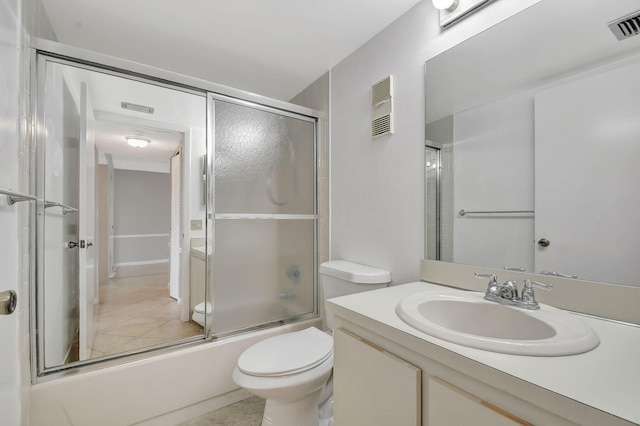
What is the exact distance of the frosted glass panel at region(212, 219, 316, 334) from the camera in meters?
1.82

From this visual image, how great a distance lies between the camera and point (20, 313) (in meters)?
1.13

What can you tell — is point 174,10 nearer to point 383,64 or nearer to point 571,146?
point 383,64

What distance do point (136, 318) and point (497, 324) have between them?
3.33 m

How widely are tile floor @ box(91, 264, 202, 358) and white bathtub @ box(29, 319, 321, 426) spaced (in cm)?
38

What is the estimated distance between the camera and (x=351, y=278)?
1.56 meters

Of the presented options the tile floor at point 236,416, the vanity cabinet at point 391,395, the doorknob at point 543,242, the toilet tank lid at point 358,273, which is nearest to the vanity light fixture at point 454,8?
the doorknob at point 543,242

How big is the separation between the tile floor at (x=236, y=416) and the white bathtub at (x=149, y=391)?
0.11 feet

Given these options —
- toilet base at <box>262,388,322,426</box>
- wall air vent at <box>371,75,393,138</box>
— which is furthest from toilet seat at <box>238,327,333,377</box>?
wall air vent at <box>371,75,393,138</box>

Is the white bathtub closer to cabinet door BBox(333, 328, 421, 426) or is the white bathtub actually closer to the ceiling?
cabinet door BBox(333, 328, 421, 426)

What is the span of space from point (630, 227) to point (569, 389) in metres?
0.64

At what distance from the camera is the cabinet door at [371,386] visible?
2.54 ft

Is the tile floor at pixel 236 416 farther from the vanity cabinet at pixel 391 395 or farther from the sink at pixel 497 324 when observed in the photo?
the sink at pixel 497 324

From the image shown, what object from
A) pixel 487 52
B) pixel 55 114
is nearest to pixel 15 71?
pixel 55 114

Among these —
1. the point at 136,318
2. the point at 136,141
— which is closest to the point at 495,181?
the point at 136,318
